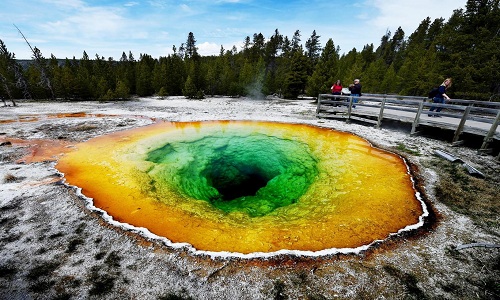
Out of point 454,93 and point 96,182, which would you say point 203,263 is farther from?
point 454,93

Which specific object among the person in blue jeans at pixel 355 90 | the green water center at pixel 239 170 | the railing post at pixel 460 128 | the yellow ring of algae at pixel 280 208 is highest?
the person in blue jeans at pixel 355 90

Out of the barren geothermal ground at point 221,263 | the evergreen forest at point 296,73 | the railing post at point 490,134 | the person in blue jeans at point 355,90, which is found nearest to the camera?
the barren geothermal ground at point 221,263

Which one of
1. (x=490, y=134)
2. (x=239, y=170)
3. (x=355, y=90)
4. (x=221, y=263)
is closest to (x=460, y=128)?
(x=490, y=134)

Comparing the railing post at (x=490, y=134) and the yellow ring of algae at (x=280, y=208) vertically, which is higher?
the railing post at (x=490, y=134)

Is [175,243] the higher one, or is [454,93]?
[454,93]

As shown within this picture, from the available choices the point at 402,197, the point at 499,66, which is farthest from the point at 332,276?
the point at 499,66

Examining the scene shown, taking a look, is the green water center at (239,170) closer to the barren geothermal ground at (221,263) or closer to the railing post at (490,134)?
the barren geothermal ground at (221,263)

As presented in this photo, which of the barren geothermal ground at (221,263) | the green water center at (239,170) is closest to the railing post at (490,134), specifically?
the barren geothermal ground at (221,263)
